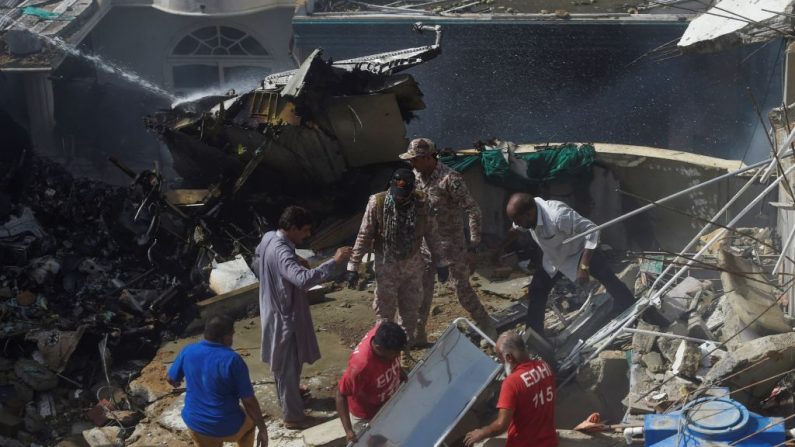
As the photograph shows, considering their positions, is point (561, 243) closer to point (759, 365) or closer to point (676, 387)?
point (676, 387)

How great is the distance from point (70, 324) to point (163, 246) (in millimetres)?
1769

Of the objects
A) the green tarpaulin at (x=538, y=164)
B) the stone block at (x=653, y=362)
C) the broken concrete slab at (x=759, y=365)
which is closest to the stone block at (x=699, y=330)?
the stone block at (x=653, y=362)

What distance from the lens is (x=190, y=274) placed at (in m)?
10.8

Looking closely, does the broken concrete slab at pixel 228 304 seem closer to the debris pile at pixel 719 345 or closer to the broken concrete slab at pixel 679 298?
the debris pile at pixel 719 345

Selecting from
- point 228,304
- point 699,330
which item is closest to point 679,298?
point 699,330

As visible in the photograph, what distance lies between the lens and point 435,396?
20.5 ft

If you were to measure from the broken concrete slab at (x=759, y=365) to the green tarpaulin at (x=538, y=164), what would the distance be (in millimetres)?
4591

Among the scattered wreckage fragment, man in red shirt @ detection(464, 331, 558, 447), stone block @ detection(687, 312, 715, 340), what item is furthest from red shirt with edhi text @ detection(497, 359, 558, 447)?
the scattered wreckage fragment

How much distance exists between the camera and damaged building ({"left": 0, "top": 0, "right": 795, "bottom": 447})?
6.53 metres

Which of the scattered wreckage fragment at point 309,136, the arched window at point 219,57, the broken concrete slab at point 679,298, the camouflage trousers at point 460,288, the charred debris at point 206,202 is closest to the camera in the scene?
the broken concrete slab at point 679,298

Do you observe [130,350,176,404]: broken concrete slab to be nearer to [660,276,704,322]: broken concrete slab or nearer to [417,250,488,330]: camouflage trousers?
[417,250,488,330]: camouflage trousers

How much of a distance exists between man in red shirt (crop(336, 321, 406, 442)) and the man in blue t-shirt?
55cm

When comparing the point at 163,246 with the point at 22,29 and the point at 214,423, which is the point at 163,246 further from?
the point at 22,29

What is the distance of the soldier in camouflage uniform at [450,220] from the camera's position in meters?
8.16
